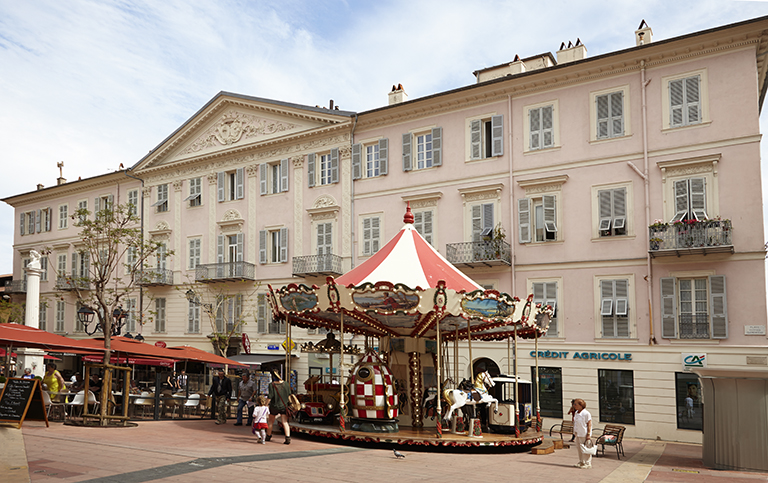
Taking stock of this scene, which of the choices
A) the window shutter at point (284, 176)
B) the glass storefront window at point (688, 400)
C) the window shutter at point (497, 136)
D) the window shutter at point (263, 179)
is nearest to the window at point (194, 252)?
the window shutter at point (263, 179)

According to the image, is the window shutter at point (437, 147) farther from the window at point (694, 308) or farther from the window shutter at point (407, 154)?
the window at point (694, 308)

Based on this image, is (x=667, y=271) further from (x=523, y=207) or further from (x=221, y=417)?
(x=221, y=417)

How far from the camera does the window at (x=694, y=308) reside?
21594mm

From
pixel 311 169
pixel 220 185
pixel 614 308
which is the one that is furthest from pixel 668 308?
pixel 220 185

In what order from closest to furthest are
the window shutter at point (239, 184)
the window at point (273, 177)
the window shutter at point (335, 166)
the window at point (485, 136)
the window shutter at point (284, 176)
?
1. the window at point (485, 136)
2. the window shutter at point (335, 166)
3. the window shutter at point (284, 176)
4. the window at point (273, 177)
5. the window shutter at point (239, 184)

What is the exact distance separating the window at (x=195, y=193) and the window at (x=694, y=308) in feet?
73.5

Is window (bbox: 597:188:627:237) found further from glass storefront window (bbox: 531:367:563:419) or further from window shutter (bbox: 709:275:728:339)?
glass storefront window (bbox: 531:367:563:419)

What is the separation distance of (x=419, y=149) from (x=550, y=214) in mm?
6447

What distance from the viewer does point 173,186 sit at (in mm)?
36219

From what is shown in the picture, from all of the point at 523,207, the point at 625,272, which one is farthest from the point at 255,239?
the point at 625,272

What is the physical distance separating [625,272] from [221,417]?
45.7ft

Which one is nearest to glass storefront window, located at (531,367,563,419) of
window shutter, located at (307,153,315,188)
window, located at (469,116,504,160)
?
window, located at (469,116,504,160)

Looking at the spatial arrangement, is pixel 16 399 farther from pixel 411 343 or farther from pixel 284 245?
pixel 284 245

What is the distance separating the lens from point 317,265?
98.1ft
